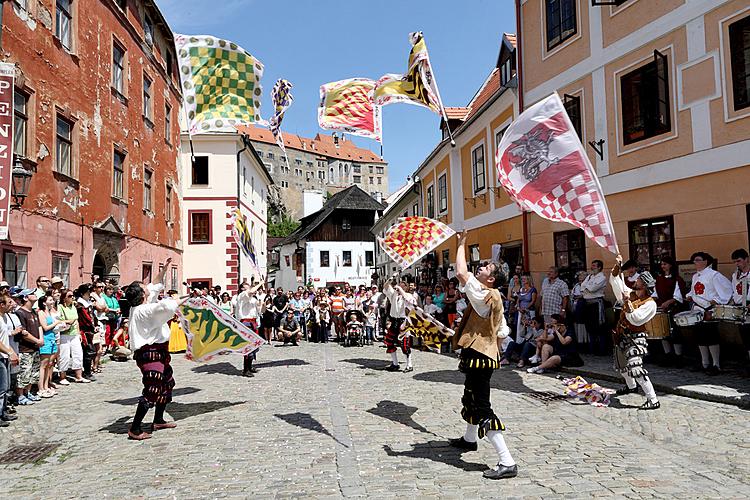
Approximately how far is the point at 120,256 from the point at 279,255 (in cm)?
4039

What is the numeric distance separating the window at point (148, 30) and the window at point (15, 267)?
11.7 m

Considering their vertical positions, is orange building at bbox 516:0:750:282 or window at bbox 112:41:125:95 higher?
window at bbox 112:41:125:95

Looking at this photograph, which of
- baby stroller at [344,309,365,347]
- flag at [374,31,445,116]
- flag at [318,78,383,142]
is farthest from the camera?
baby stroller at [344,309,365,347]

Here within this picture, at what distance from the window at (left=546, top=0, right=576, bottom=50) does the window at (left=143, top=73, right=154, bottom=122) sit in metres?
13.7

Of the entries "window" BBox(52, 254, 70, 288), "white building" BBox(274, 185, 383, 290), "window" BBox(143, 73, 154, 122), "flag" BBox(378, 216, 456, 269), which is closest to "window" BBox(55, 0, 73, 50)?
"window" BBox(52, 254, 70, 288)

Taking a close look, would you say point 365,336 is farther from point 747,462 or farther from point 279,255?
point 279,255

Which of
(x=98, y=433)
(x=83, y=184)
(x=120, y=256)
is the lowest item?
(x=98, y=433)

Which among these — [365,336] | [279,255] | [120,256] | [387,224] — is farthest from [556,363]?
[279,255]

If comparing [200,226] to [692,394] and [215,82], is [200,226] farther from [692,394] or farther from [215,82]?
[692,394]

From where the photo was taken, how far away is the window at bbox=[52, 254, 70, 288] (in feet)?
42.7

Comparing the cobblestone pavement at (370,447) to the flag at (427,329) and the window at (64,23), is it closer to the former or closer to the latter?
the flag at (427,329)

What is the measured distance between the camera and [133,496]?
15.7 feet

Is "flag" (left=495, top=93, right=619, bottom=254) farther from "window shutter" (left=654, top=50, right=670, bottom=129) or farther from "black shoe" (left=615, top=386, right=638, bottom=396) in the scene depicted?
"window shutter" (left=654, top=50, right=670, bottom=129)

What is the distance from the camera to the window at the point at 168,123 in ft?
74.3
